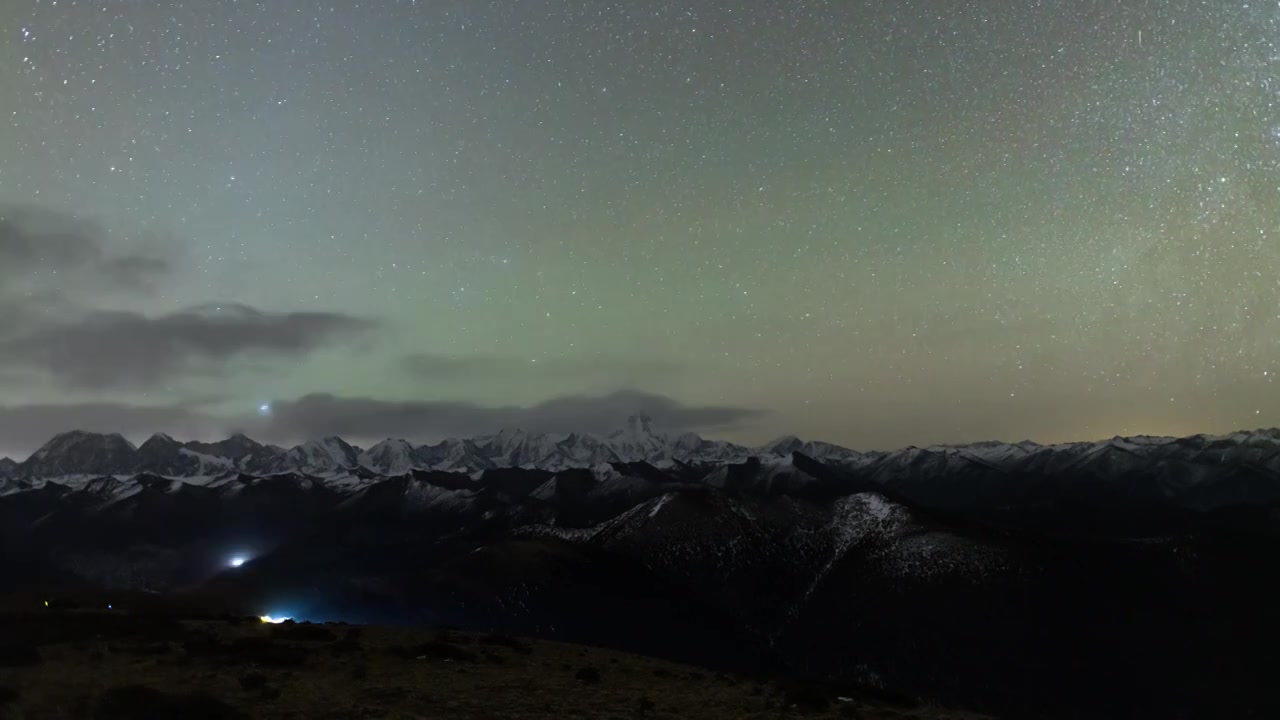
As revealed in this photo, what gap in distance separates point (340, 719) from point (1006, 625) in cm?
16597

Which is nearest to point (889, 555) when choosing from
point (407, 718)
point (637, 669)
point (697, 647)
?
point (697, 647)

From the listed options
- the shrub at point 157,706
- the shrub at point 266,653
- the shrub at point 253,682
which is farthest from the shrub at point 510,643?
the shrub at point 157,706

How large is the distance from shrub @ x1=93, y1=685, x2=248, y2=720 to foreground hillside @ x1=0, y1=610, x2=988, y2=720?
5 centimetres

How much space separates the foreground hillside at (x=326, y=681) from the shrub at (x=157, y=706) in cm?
5

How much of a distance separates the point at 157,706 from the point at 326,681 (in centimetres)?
690

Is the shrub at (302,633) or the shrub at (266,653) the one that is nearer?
the shrub at (266,653)

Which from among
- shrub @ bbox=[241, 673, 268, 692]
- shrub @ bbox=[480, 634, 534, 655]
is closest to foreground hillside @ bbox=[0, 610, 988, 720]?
shrub @ bbox=[241, 673, 268, 692]

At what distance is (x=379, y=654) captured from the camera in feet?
119

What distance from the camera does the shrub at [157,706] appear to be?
22734mm

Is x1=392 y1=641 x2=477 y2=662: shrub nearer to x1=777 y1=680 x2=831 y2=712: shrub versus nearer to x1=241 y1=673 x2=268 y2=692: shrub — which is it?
x1=241 y1=673 x2=268 y2=692: shrub

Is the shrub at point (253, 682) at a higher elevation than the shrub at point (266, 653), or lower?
higher

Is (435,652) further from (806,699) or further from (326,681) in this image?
(806,699)

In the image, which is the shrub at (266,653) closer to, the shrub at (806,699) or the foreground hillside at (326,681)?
the foreground hillside at (326,681)

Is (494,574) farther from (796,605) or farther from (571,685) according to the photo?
(571,685)
